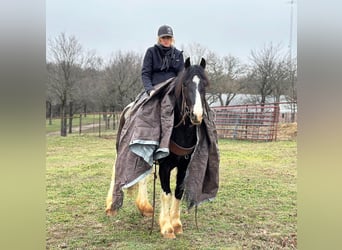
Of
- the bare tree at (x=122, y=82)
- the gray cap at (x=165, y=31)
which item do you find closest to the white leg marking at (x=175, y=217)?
the gray cap at (x=165, y=31)

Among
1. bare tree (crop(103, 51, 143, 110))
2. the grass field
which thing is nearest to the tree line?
bare tree (crop(103, 51, 143, 110))

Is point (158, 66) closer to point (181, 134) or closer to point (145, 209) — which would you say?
point (181, 134)

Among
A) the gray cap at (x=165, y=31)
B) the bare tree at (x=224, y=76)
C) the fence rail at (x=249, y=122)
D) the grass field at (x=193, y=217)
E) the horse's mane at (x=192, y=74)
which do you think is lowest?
the grass field at (x=193, y=217)

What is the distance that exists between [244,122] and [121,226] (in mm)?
10351

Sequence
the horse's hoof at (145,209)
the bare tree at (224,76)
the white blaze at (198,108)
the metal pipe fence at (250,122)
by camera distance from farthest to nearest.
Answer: the bare tree at (224,76)
the metal pipe fence at (250,122)
the horse's hoof at (145,209)
the white blaze at (198,108)

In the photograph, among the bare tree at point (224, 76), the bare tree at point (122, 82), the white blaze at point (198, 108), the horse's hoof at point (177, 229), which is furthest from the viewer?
the bare tree at point (122, 82)

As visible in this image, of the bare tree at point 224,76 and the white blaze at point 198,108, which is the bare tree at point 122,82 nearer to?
the bare tree at point 224,76

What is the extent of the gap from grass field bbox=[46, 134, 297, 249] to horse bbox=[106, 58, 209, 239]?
0.60 feet

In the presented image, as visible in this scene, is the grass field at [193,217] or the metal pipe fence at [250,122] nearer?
the grass field at [193,217]

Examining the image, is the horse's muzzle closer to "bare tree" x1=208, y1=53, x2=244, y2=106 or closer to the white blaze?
the white blaze

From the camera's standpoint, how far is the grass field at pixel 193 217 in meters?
2.76

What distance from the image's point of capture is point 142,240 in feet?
9.26

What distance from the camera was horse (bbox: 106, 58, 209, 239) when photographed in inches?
95.8
